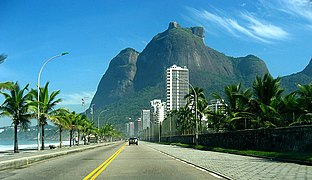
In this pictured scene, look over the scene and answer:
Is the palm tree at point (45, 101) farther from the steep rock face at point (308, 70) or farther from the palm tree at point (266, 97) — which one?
the steep rock face at point (308, 70)

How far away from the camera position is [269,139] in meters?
31.3

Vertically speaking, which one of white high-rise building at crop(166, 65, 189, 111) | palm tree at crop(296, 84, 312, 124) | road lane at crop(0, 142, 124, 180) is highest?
white high-rise building at crop(166, 65, 189, 111)

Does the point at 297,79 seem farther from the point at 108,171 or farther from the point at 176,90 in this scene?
the point at 108,171

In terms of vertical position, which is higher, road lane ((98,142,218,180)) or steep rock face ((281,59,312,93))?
steep rock face ((281,59,312,93))

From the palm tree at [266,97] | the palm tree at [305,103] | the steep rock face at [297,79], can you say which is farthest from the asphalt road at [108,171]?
the steep rock face at [297,79]

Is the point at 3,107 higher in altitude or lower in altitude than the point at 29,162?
higher

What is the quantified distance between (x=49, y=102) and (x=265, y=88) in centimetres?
2443

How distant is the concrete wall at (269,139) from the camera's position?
2517 cm

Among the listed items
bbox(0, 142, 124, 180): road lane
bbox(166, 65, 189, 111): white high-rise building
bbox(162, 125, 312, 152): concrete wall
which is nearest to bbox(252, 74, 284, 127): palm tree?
bbox(162, 125, 312, 152): concrete wall

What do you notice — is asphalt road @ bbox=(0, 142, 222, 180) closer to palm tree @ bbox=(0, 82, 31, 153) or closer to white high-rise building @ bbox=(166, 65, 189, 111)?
palm tree @ bbox=(0, 82, 31, 153)

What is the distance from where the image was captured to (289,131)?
27.4m

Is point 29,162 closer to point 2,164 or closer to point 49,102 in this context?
point 2,164

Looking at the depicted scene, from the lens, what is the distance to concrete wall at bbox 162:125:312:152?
82.6ft

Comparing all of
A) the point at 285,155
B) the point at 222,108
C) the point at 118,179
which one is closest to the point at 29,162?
the point at 118,179
